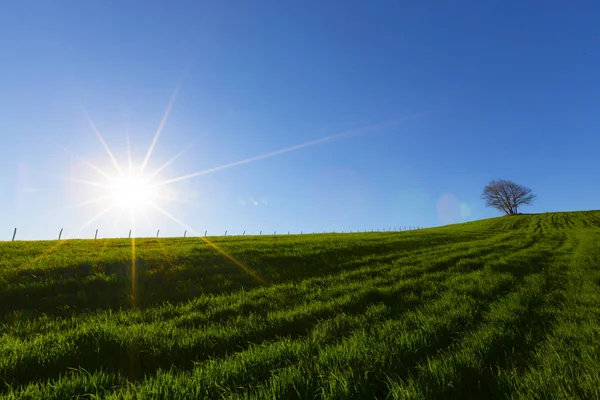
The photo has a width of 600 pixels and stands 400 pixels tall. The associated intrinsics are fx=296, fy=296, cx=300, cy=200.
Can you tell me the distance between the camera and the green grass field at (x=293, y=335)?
3369mm

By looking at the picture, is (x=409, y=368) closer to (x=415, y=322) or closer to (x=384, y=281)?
(x=415, y=322)

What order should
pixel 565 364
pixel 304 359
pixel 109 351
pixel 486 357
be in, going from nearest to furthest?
pixel 565 364, pixel 304 359, pixel 486 357, pixel 109 351

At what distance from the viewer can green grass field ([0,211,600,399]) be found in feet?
11.1

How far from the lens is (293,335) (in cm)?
543

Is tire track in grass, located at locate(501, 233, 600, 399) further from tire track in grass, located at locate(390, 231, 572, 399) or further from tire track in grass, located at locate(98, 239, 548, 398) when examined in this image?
tire track in grass, located at locate(98, 239, 548, 398)

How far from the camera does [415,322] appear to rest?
567 cm

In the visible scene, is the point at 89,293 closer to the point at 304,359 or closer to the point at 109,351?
the point at 109,351

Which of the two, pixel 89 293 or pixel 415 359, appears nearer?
pixel 415 359

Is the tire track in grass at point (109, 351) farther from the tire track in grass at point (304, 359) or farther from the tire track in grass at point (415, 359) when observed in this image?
the tire track in grass at point (415, 359)

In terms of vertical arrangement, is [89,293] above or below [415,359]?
above

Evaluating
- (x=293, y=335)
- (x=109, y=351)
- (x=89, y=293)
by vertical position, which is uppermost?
(x=89, y=293)

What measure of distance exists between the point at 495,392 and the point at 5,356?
21.0ft

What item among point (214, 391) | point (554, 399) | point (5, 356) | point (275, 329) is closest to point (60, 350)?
point (5, 356)

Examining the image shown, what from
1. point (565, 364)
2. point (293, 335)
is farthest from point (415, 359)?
point (293, 335)
